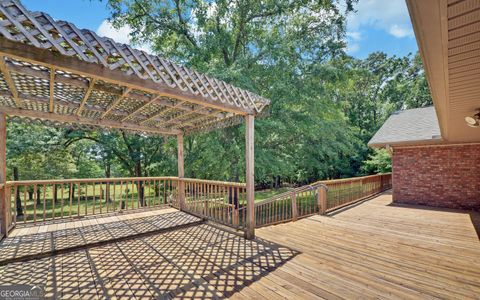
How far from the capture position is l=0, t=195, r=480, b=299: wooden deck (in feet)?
8.10

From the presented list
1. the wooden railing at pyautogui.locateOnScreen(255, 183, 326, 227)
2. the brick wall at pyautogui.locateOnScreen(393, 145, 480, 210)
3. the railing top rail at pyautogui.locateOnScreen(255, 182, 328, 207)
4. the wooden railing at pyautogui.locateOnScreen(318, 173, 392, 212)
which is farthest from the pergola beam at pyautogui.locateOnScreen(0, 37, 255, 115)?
the brick wall at pyautogui.locateOnScreen(393, 145, 480, 210)

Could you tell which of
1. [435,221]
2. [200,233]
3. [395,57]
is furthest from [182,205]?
[395,57]

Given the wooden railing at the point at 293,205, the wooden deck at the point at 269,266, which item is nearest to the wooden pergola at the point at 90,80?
the wooden deck at the point at 269,266

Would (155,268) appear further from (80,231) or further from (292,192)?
(292,192)

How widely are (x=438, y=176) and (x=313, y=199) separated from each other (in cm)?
466

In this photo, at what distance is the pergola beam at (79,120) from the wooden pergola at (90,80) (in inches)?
0.6

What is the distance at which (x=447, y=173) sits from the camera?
288 inches

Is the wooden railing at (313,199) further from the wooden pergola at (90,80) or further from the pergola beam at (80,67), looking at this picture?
the pergola beam at (80,67)

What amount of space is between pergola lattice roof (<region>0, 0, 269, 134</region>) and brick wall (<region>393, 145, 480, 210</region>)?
696 centimetres

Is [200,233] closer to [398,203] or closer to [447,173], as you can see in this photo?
[398,203]

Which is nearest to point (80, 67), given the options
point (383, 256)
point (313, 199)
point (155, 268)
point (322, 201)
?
point (155, 268)

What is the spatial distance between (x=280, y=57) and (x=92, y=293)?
7882 mm

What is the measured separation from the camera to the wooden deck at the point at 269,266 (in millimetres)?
2469

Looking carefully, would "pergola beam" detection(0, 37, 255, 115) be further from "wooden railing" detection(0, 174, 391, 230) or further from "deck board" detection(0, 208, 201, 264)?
"deck board" detection(0, 208, 201, 264)
